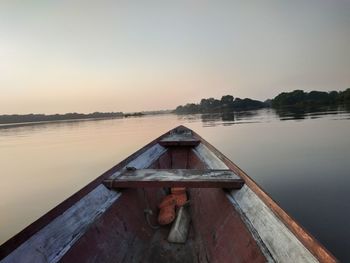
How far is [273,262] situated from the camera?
65.1 inches

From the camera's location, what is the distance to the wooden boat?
1.71 m

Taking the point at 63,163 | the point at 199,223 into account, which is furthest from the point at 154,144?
the point at 63,163

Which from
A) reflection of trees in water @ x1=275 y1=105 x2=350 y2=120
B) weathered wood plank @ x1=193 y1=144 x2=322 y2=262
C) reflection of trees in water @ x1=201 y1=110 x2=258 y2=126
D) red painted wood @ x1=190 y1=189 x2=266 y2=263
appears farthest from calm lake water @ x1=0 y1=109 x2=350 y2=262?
reflection of trees in water @ x1=201 y1=110 x2=258 y2=126

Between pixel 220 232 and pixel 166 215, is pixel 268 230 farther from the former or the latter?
pixel 166 215

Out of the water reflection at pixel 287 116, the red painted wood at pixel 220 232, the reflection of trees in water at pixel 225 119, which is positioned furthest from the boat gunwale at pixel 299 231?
the reflection of trees in water at pixel 225 119

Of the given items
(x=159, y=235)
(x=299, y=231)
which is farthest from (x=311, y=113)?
(x=299, y=231)

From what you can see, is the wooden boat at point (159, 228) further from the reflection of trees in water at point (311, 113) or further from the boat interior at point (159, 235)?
the reflection of trees in water at point (311, 113)

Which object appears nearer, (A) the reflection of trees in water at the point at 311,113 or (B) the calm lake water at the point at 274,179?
(B) the calm lake water at the point at 274,179

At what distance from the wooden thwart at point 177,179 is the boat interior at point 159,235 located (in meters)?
0.21

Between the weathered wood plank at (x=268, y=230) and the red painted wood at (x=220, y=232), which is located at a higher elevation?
the weathered wood plank at (x=268, y=230)

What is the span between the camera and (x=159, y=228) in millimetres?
3926

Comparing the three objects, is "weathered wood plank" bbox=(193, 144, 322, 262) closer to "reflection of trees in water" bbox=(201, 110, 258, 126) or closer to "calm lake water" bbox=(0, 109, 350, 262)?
"calm lake water" bbox=(0, 109, 350, 262)

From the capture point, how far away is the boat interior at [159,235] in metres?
2.19

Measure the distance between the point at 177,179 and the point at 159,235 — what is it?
1268 millimetres
